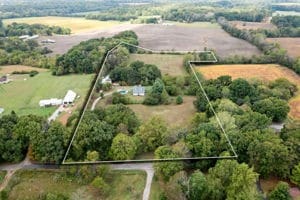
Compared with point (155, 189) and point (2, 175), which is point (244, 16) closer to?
point (155, 189)

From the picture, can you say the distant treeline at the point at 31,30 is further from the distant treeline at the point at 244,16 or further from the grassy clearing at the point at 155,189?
the grassy clearing at the point at 155,189

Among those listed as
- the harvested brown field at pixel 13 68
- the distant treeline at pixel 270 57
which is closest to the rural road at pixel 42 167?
the harvested brown field at pixel 13 68

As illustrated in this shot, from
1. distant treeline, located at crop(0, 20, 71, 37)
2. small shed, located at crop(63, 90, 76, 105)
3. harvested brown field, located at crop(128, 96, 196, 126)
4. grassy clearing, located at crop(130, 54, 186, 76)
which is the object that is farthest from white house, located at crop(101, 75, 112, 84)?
distant treeline, located at crop(0, 20, 71, 37)

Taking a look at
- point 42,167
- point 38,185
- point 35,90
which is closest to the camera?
point 38,185

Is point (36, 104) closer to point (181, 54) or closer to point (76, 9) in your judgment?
point (181, 54)

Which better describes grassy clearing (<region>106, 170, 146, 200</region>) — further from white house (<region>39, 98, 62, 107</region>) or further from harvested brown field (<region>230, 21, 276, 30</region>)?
harvested brown field (<region>230, 21, 276, 30</region>)

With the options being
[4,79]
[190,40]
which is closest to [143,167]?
[4,79]
